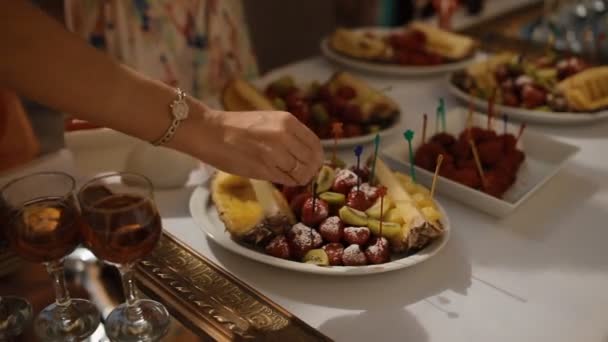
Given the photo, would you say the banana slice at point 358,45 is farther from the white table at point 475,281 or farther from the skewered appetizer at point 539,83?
the white table at point 475,281

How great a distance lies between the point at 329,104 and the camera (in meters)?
1.47

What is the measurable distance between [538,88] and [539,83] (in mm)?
27

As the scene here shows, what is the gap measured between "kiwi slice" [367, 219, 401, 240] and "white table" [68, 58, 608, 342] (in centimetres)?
6

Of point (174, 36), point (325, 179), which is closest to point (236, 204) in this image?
point (325, 179)

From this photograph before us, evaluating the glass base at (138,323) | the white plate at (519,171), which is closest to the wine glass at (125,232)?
the glass base at (138,323)

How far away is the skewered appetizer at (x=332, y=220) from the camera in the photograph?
0.94 m

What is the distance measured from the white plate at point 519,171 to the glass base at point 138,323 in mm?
573

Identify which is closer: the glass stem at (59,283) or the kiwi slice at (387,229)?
the glass stem at (59,283)

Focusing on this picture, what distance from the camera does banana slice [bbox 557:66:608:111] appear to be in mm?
1504

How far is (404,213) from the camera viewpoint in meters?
0.98

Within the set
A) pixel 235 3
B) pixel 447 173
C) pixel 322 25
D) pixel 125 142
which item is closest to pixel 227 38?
pixel 235 3

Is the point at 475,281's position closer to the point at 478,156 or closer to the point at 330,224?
the point at 330,224

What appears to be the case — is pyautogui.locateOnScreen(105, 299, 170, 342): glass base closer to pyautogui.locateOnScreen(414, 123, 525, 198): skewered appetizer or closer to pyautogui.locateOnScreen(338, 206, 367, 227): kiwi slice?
pyautogui.locateOnScreen(338, 206, 367, 227): kiwi slice

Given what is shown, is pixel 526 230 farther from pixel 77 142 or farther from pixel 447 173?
pixel 77 142
